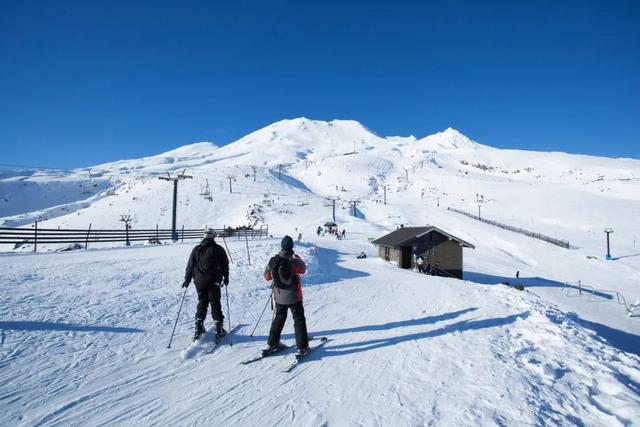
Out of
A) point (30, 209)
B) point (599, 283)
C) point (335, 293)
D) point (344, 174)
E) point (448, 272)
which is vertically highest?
point (344, 174)

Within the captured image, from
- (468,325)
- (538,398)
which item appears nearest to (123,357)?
(538,398)

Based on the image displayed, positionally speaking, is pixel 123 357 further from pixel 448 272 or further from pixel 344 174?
pixel 344 174

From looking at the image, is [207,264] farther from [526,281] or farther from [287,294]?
[526,281]

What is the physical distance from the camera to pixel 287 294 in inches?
221

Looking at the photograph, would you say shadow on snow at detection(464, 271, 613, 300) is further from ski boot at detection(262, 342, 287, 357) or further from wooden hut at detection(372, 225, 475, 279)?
ski boot at detection(262, 342, 287, 357)

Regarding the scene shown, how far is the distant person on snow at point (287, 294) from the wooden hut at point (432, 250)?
21816 millimetres

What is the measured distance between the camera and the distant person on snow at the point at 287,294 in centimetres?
559

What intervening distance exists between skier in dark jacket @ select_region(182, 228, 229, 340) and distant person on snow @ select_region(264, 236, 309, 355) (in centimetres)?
115

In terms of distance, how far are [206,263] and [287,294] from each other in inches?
68.7

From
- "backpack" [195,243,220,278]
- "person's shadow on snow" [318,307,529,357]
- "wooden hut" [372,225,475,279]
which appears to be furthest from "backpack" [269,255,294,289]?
"wooden hut" [372,225,475,279]

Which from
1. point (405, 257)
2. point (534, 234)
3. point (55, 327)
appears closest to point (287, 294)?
point (55, 327)

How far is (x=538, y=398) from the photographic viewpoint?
449 cm

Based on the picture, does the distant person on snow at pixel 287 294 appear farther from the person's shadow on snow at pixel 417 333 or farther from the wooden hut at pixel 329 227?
the wooden hut at pixel 329 227

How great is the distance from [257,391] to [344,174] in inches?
5579
